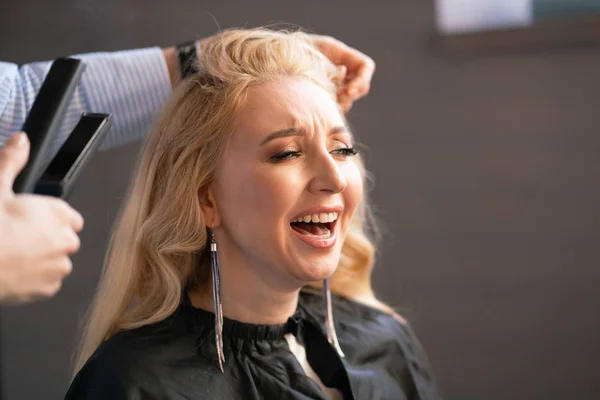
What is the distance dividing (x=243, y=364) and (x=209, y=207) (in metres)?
0.29

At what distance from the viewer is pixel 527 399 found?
232cm

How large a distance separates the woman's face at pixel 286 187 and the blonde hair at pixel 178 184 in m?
0.04

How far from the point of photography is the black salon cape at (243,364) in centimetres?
128

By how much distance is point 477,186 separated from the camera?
7.55 feet

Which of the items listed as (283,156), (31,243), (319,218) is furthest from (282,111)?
(31,243)

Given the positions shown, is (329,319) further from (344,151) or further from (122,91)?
(122,91)

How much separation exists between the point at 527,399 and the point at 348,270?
3.08ft

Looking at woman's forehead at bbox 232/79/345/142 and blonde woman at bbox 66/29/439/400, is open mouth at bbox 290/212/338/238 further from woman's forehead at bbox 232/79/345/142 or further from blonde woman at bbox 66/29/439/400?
woman's forehead at bbox 232/79/345/142

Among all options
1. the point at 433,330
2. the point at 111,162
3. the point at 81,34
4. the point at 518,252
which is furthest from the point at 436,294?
the point at 81,34

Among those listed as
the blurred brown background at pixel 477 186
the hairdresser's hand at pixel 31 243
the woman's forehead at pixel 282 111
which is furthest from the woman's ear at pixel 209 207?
the blurred brown background at pixel 477 186

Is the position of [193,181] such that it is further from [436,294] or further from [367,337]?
[436,294]

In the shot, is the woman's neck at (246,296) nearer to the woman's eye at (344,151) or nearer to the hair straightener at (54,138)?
the woman's eye at (344,151)

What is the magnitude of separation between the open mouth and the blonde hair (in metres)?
0.18

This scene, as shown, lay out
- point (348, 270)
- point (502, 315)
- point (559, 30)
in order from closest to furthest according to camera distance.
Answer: point (348, 270) < point (559, 30) < point (502, 315)
